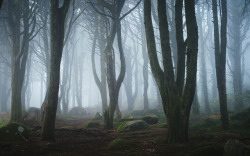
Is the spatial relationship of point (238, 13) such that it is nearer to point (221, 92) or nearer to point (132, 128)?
point (221, 92)

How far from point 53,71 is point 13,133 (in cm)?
203

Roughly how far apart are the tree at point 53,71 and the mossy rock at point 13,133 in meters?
0.58

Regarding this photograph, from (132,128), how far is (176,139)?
119 inches

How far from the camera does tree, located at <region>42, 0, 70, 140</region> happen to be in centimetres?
490

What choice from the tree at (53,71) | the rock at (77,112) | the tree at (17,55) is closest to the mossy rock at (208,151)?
the tree at (53,71)

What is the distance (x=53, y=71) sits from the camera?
5.13m

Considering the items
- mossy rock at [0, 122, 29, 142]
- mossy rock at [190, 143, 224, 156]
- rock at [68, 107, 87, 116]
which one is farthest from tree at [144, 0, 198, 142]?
rock at [68, 107, 87, 116]

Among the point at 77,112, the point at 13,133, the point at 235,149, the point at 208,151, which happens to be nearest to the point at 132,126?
the point at 13,133

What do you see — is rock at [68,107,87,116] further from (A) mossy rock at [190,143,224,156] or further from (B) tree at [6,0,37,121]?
(A) mossy rock at [190,143,224,156]

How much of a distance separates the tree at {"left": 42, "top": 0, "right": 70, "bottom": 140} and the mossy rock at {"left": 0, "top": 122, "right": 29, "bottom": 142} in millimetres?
584

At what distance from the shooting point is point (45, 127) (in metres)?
4.88

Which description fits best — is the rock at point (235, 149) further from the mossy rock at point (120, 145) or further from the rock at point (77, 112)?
the rock at point (77, 112)

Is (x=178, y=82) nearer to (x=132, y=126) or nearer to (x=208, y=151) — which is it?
(x=208, y=151)

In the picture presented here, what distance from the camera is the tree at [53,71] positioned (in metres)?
4.90
